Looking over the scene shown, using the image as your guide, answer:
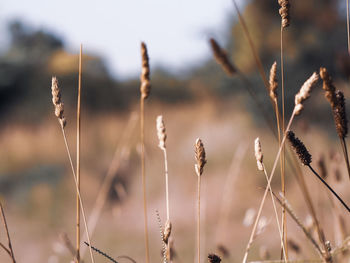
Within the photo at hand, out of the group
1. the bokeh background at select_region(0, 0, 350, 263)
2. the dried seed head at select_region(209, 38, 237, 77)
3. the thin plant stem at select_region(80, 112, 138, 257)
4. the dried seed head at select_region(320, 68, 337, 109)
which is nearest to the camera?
the dried seed head at select_region(320, 68, 337, 109)

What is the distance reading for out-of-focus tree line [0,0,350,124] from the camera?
28.1ft

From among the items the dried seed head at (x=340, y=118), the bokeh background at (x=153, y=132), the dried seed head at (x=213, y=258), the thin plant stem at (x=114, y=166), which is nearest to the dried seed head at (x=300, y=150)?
the dried seed head at (x=340, y=118)

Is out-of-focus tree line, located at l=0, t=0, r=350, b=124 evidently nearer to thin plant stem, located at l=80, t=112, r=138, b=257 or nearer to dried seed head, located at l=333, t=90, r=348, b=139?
thin plant stem, located at l=80, t=112, r=138, b=257

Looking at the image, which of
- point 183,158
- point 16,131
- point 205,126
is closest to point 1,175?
point 16,131

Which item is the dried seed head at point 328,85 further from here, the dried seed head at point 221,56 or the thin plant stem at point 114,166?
the thin plant stem at point 114,166

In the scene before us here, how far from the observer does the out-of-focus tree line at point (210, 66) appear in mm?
8555

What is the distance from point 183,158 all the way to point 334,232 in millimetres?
7860

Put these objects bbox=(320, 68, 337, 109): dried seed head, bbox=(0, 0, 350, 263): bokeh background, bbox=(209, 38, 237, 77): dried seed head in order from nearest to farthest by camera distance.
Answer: bbox=(320, 68, 337, 109): dried seed head, bbox=(209, 38, 237, 77): dried seed head, bbox=(0, 0, 350, 263): bokeh background

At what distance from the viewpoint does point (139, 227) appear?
756cm

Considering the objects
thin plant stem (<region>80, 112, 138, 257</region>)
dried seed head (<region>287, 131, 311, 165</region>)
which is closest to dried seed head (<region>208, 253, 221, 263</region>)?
dried seed head (<region>287, 131, 311, 165</region>)

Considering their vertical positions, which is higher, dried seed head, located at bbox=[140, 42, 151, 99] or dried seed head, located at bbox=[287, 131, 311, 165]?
dried seed head, located at bbox=[140, 42, 151, 99]

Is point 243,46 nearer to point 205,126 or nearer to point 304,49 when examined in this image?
point 304,49

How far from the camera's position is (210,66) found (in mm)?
10672

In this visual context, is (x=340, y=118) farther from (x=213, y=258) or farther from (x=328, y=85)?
(x=213, y=258)
